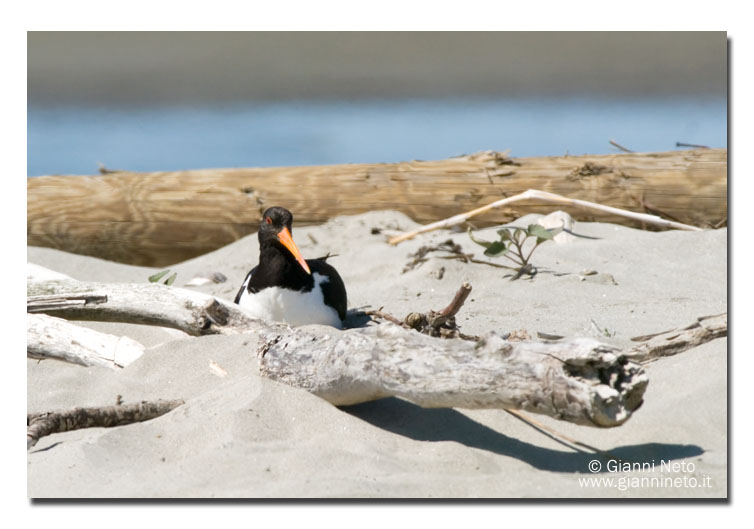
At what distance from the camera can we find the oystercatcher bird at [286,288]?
420 cm

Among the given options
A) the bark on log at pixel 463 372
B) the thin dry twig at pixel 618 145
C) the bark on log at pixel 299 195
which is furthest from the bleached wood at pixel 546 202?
the bark on log at pixel 463 372

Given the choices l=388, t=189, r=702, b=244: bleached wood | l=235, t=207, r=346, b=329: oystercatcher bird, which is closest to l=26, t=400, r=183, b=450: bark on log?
l=235, t=207, r=346, b=329: oystercatcher bird

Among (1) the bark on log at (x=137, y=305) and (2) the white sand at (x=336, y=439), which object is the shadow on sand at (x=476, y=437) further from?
(1) the bark on log at (x=137, y=305)

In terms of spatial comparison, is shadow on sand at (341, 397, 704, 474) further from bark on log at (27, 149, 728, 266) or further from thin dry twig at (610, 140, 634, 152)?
thin dry twig at (610, 140, 634, 152)

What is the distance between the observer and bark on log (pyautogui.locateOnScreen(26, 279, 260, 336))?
362 cm

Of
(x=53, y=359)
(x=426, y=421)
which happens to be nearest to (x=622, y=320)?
(x=426, y=421)

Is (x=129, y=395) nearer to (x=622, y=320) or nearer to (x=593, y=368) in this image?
(x=593, y=368)

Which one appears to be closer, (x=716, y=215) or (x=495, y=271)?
(x=495, y=271)

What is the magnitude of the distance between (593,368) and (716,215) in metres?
3.95

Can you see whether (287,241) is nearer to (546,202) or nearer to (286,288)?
(286,288)

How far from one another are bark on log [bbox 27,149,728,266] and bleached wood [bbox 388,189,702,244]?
0.11 meters

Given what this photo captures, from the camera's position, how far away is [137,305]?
388 cm

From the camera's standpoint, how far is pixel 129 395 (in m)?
3.19

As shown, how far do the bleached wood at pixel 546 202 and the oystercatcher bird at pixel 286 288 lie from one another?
5.32 feet
